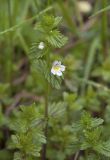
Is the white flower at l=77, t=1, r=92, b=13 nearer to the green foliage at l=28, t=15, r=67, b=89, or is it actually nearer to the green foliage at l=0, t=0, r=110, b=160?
the green foliage at l=0, t=0, r=110, b=160

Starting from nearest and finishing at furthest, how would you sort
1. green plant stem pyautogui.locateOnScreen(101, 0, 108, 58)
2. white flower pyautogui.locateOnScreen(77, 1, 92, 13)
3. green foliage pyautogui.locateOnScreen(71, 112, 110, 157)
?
green foliage pyautogui.locateOnScreen(71, 112, 110, 157) < green plant stem pyautogui.locateOnScreen(101, 0, 108, 58) < white flower pyautogui.locateOnScreen(77, 1, 92, 13)

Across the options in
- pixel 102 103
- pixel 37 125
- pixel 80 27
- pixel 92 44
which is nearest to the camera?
pixel 37 125

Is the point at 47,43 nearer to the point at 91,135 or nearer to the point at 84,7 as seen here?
the point at 91,135

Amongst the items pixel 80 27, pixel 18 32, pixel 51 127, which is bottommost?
pixel 51 127

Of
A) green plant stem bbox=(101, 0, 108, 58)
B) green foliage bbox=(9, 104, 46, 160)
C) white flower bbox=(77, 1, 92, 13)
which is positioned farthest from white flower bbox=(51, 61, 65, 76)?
white flower bbox=(77, 1, 92, 13)

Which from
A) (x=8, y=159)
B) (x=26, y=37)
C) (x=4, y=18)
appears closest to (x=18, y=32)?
(x=4, y=18)

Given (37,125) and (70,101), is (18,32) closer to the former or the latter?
(70,101)

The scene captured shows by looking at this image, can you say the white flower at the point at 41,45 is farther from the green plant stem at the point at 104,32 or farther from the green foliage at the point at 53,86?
the green plant stem at the point at 104,32

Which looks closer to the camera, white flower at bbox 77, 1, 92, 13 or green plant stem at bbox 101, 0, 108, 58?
green plant stem at bbox 101, 0, 108, 58

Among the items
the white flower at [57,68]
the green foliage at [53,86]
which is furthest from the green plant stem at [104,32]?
the white flower at [57,68]

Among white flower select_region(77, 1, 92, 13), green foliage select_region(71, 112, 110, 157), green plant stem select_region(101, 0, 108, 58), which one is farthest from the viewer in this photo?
white flower select_region(77, 1, 92, 13)

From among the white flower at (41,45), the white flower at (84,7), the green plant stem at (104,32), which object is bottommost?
the white flower at (41,45)
